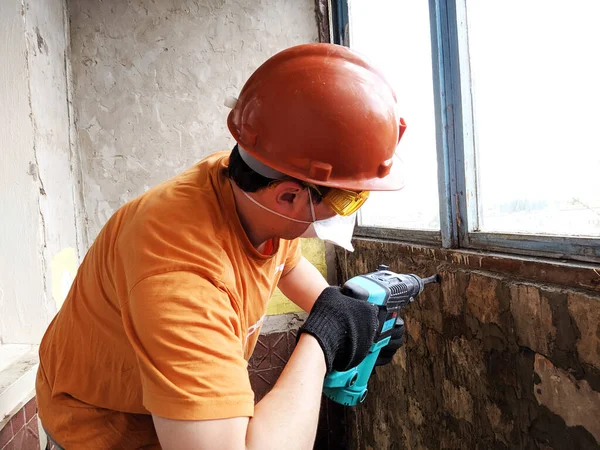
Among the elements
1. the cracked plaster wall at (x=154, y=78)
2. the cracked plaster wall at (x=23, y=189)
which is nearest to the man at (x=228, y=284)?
the cracked plaster wall at (x=23, y=189)

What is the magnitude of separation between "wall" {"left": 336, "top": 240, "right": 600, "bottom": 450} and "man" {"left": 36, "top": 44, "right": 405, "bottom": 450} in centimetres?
46

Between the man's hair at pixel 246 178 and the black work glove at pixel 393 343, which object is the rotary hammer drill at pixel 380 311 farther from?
the man's hair at pixel 246 178

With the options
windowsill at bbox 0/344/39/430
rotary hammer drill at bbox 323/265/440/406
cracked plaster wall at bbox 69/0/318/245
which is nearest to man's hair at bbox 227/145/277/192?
rotary hammer drill at bbox 323/265/440/406

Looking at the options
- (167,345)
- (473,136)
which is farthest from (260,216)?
(473,136)

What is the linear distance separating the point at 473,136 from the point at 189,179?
1.09 m

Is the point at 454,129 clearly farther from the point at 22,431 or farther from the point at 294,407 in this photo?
the point at 22,431

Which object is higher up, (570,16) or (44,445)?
(570,16)

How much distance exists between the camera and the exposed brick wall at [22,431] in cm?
149

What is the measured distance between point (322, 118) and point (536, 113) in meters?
0.75

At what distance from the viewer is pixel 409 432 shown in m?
2.01

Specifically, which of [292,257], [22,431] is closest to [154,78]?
[292,257]

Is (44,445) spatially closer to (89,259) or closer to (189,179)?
(89,259)

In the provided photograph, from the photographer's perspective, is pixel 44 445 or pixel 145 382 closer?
pixel 145 382

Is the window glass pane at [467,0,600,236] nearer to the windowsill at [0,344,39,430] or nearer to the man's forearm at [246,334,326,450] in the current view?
the man's forearm at [246,334,326,450]
